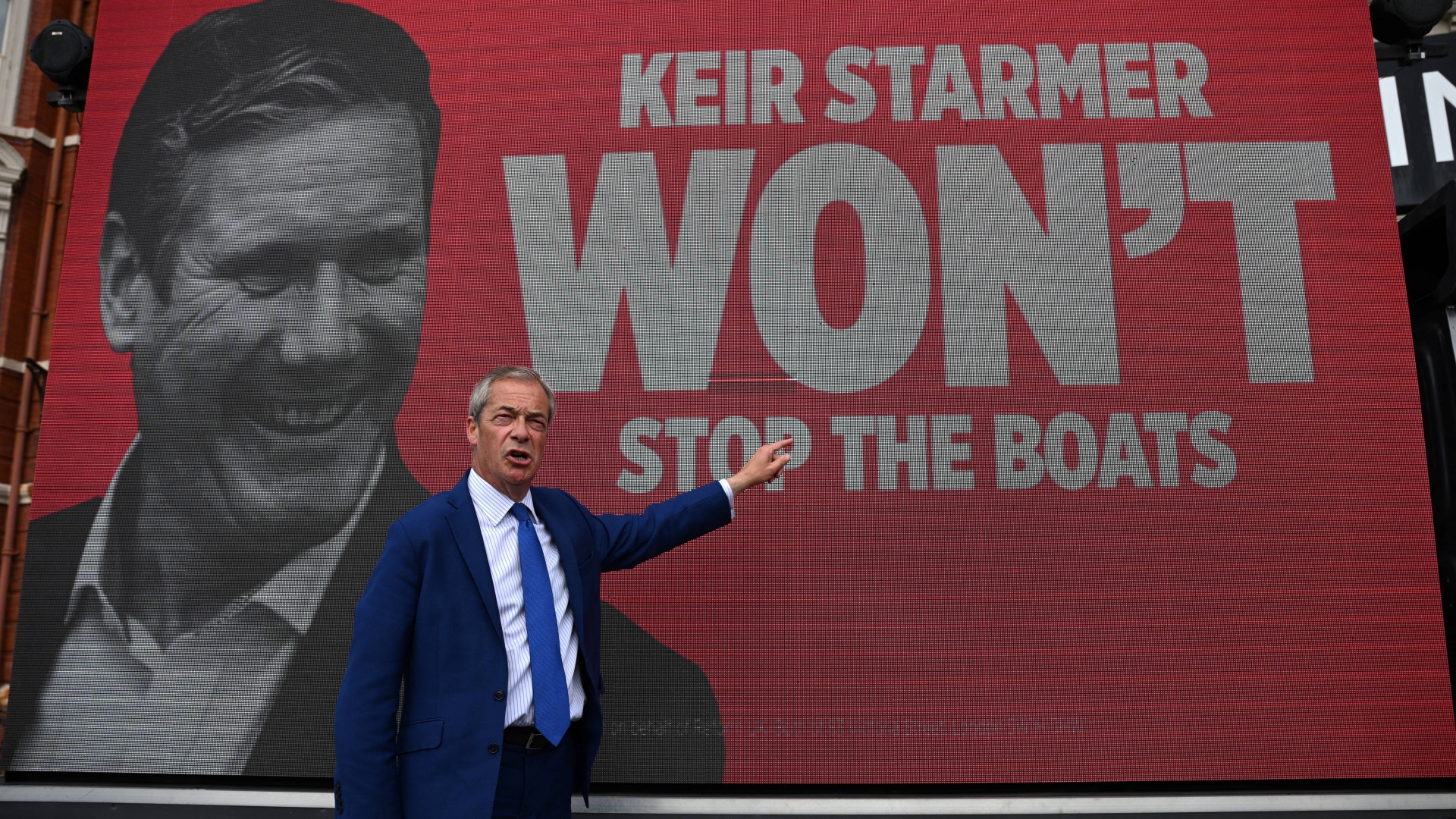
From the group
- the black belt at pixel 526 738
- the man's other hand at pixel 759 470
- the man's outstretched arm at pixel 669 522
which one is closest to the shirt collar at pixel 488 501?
the man's outstretched arm at pixel 669 522

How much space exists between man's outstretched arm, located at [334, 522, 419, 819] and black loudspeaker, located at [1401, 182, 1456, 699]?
3.52 m

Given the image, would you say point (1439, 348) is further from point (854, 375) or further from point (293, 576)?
point (293, 576)

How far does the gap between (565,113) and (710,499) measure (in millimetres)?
1834

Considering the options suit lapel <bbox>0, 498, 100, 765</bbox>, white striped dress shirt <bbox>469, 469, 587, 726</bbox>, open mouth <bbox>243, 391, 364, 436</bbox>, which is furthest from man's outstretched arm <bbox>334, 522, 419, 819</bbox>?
suit lapel <bbox>0, 498, 100, 765</bbox>

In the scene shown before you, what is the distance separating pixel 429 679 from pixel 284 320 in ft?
6.60

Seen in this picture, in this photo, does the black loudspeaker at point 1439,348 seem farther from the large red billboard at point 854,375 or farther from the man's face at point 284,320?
the man's face at point 284,320

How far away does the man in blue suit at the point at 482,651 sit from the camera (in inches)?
64.2

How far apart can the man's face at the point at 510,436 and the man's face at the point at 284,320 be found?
1431 mm

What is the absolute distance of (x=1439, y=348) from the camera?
3.40 meters

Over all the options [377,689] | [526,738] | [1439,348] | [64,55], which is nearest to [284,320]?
[64,55]

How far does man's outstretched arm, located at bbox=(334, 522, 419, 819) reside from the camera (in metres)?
1.60

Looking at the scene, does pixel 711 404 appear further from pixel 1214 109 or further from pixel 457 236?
pixel 1214 109

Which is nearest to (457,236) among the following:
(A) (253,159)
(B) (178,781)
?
(A) (253,159)

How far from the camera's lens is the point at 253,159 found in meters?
3.33
